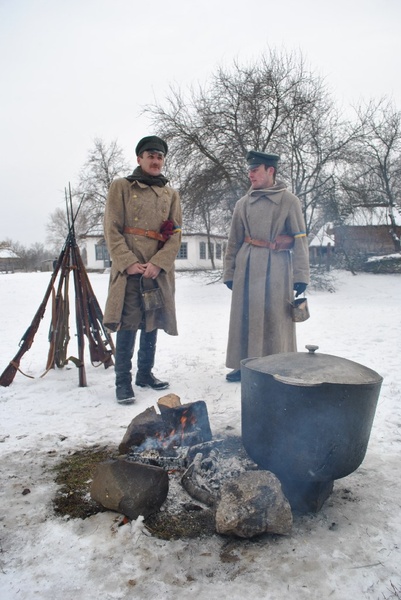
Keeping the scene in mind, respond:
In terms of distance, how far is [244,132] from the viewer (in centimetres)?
1353

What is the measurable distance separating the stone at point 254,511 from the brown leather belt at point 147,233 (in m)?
2.49

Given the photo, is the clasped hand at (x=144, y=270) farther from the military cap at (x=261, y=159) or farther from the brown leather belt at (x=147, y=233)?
the military cap at (x=261, y=159)

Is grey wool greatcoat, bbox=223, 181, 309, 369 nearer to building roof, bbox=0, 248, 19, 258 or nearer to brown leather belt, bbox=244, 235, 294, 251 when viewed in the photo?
brown leather belt, bbox=244, 235, 294, 251

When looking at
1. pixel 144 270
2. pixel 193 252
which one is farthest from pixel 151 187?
pixel 193 252

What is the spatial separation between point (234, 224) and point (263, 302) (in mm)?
919

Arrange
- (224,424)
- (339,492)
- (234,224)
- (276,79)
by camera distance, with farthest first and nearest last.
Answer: (276,79) < (234,224) < (224,424) < (339,492)

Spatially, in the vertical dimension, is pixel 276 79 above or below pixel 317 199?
above

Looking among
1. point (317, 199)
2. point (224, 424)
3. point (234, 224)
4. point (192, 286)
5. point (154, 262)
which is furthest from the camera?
point (192, 286)

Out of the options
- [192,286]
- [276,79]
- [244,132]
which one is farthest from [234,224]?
[192,286]

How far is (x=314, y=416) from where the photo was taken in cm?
204

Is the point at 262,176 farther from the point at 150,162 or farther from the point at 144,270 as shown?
the point at 144,270

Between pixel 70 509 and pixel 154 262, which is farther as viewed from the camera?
pixel 154 262

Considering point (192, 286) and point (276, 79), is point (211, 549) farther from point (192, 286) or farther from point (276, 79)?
point (192, 286)

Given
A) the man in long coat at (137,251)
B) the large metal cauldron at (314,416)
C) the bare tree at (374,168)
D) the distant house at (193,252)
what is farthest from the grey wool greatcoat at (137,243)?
the distant house at (193,252)
